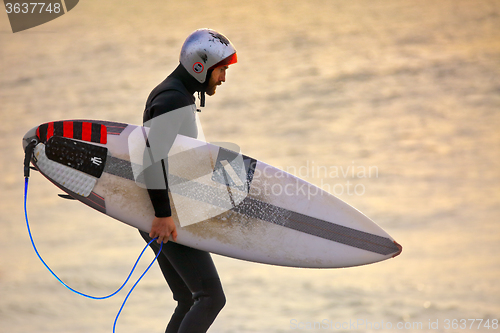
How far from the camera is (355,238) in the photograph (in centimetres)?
302

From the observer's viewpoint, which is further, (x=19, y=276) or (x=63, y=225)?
(x=63, y=225)

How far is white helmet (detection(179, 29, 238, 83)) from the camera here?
2.59 m

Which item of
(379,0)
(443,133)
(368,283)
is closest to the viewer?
(368,283)

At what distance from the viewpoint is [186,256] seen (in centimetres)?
254

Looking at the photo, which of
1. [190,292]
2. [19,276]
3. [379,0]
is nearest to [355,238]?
[190,292]

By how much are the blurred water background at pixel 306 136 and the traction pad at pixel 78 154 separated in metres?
1.20

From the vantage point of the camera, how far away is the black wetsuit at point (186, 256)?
2.43 meters

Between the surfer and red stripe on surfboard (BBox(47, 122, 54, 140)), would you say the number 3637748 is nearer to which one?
red stripe on surfboard (BBox(47, 122, 54, 140))

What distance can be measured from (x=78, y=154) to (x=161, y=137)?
653 millimetres

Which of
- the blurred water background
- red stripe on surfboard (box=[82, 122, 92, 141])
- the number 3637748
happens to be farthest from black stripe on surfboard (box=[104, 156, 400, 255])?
the number 3637748

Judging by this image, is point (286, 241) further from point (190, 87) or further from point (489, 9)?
point (489, 9)

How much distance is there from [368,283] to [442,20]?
7.31m

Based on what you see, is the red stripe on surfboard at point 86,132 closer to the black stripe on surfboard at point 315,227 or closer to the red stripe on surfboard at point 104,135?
the red stripe on surfboard at point 104,135

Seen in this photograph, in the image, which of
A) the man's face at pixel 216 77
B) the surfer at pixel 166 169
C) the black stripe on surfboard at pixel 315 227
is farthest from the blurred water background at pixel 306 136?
the man's face at pixel 216 77
